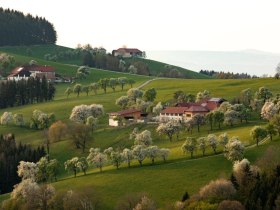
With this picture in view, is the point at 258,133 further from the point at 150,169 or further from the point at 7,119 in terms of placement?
the point at 7,119

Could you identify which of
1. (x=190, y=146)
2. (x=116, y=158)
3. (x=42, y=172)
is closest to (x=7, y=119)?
(x=42, y=172)

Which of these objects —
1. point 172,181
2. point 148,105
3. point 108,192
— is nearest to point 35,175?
point 108,192

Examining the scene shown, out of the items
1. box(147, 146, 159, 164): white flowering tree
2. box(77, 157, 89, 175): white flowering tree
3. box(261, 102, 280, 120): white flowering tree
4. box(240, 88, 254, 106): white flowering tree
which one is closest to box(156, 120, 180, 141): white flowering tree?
box(147, 146, 159, 164): white flowering tree

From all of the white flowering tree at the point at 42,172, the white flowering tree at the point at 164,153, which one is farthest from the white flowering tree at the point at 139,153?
the white flowering tree at the point at 42,172

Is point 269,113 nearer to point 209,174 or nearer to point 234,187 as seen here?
point 209,174

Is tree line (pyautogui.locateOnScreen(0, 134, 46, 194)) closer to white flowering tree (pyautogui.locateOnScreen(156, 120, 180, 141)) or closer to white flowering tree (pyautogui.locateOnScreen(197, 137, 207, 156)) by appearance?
white flowering tree (pyautogui.locateOnScreen(156, 120, 180, 141))

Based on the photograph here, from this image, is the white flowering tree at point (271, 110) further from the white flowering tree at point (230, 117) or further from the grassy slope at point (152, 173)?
the white flowering tree at point (230, 117)
